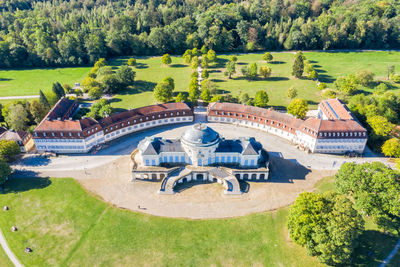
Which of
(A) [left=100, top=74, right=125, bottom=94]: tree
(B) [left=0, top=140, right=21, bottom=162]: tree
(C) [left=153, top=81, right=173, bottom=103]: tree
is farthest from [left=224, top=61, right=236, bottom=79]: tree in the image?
(B) [left=0, top=140, right=21, bottom=162]: tree

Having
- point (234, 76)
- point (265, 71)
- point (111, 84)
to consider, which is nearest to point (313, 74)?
point (265, 71)

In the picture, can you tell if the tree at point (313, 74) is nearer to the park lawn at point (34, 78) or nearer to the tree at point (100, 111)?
the tree at point (100, 111)

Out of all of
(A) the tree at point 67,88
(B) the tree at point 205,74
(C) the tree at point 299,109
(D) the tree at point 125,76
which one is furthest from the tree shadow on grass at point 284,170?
(A) the tree at point 67,88

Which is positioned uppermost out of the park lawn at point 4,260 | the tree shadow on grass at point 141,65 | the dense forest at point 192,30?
the dense forest at point 192,30

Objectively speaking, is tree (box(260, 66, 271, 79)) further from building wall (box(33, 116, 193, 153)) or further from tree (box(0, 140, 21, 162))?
tree (box(0, 140, 21, 162))

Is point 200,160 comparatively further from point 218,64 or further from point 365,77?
point 365,77

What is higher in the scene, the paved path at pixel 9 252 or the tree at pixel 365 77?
the tree at pixel 365 77
